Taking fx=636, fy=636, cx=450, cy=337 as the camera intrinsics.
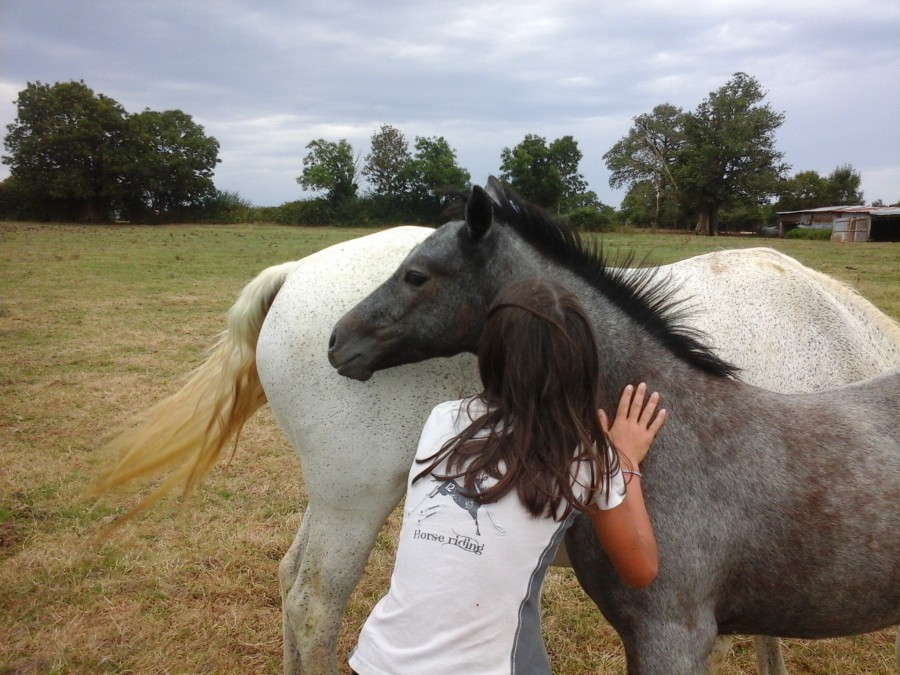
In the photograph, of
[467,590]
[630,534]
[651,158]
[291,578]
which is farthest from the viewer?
[651,158]

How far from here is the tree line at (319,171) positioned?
37.1m

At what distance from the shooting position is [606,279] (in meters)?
2.07

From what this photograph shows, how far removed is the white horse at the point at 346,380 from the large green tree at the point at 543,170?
3.20ft

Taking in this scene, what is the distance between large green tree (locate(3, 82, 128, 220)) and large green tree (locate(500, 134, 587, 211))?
26658 mm

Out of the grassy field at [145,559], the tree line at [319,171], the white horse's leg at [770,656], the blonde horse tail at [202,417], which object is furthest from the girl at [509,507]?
the tree line at [319,171]

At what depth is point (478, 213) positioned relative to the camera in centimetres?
203

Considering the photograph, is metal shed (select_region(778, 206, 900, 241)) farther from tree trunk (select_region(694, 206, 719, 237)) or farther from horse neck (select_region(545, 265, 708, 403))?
horse neck (select_region(545, 265, 708, 403))

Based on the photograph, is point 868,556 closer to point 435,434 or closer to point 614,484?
point 614,484

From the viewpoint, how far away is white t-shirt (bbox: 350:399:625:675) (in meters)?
1.40

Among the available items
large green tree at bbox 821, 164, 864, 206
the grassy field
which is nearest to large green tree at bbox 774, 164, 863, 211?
large green tree at bbox 821, 164, 864, 206

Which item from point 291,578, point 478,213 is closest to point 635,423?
point 478,213

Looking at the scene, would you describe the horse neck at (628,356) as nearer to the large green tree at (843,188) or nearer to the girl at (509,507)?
the girl at (509,507)

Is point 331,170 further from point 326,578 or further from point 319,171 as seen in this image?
point 326,578

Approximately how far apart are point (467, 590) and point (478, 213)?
3.75 feet
